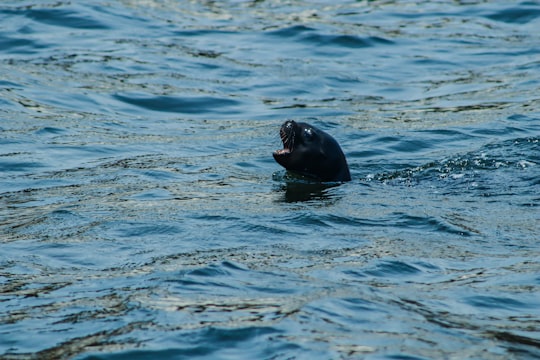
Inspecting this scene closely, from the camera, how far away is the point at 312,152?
31.0 ft

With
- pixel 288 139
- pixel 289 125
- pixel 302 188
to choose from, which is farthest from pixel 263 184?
pixel 289 125

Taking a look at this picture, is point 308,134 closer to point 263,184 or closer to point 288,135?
point 288,135

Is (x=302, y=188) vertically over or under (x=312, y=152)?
under

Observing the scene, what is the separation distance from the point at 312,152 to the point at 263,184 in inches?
21.5

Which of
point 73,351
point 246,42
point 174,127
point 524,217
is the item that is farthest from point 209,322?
point 246,42

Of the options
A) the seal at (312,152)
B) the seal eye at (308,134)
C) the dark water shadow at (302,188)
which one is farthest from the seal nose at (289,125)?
the dark water shadow at (302,188)

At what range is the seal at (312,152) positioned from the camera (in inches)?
372

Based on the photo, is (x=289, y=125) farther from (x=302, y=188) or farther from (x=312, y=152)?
(x=302, y=188)

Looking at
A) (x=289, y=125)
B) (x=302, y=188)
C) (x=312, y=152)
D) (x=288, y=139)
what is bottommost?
(x=302, y=188)

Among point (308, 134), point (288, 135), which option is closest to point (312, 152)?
point (308, 134)

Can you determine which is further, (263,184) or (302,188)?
(263,184)

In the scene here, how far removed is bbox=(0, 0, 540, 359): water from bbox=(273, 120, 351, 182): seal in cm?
22

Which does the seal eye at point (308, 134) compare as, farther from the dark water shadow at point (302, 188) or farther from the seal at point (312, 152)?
the dark water shadow at point (302, 188)

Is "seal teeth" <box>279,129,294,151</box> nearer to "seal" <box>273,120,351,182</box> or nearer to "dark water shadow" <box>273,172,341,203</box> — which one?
"seal" <box>273,120,351,182</box>
